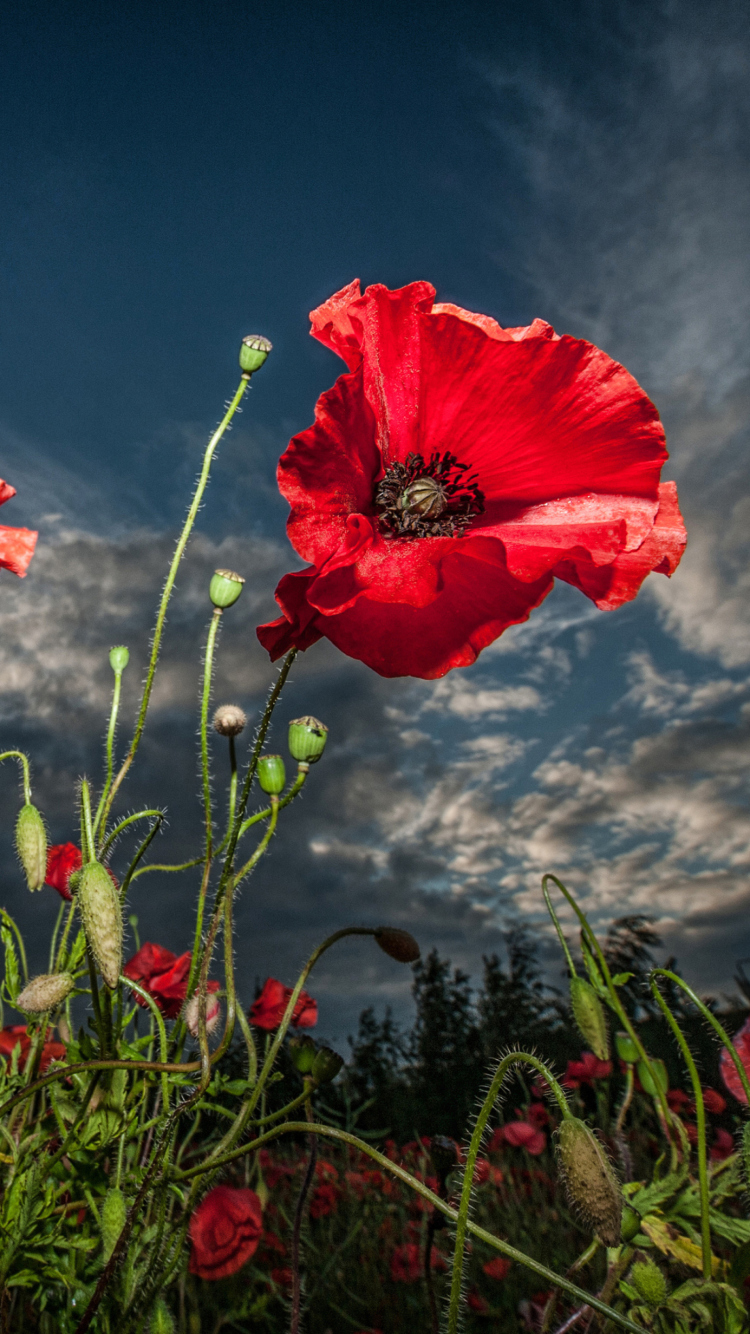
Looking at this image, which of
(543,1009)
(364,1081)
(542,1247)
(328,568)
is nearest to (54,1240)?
(328,568)

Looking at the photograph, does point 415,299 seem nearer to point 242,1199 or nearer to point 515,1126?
point 242,1199

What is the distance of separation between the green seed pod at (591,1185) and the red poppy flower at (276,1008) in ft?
3.50

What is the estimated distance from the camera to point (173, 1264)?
93cm

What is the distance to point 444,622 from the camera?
2.96ft

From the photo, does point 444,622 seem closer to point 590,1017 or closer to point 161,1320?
point 590,1017

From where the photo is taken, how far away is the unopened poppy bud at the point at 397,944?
1025mm

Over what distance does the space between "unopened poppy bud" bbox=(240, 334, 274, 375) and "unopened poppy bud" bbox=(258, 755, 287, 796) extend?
0.58 meters

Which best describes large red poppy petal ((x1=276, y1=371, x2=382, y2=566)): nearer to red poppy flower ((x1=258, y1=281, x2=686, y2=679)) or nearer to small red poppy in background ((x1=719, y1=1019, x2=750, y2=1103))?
red poppy flower ((x1=258, y1=281, x2=686, y2=679))

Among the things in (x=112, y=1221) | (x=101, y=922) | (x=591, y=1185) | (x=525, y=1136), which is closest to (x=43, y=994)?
(x=101, y=922)

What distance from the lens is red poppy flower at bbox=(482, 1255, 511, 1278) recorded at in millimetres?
2656

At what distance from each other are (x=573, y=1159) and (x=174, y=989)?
931 mm

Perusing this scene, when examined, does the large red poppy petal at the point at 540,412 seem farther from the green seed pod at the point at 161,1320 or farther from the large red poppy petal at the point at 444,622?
the green seed pod at the point at 161,1320

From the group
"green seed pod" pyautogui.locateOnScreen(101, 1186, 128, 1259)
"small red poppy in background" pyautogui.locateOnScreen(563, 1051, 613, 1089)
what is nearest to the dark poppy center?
"green seed pod" pyautogui.locateOnScreen(101, 1186, 128, 1259)

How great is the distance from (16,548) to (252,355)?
1.47 ft
